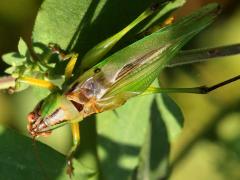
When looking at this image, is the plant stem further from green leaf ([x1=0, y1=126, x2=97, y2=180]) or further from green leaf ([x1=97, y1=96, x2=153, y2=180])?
green leaf ([x1=97, y1=96, x2=153, y2=180])

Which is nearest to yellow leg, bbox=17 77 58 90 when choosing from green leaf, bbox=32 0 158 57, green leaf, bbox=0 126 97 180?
green leaf, bbox=32 0 158 57

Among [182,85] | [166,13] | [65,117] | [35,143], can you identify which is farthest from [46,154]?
[182,85]

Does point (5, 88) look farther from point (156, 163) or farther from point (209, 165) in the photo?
point (209, 165)

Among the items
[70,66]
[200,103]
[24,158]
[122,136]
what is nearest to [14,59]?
[70,66]

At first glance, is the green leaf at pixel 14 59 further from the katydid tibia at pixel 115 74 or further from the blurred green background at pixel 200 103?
the blurred green background at pixel 200 103

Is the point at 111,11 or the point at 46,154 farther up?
the point at 111,11

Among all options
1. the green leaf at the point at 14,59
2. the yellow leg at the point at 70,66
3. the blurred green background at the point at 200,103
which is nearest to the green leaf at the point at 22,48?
the green leaf at the point at 14,59

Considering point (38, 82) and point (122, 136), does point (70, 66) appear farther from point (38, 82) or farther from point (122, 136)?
point (122, 136)
